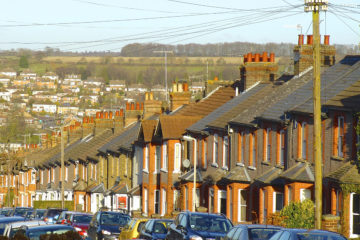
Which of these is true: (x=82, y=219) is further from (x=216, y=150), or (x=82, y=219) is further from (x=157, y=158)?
(x=157, y=158)

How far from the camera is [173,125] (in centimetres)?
5178

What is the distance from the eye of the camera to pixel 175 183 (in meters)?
51.5

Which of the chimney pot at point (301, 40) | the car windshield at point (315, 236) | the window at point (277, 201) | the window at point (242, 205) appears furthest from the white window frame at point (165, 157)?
the car windshield at point (315, 236)

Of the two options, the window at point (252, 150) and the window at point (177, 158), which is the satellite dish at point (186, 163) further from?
the window at point (252, 150)

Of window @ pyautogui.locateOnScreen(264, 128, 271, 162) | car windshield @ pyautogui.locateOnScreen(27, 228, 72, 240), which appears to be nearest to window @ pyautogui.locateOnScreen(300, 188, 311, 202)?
window @ pyautogui.locateOnScreen(264, 128, 271, 162)

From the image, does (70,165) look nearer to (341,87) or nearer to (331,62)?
(331,62)

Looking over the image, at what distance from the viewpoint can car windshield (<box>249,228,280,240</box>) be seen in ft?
77.4

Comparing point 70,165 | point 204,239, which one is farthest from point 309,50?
point 70,165

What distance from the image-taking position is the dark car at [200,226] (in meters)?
27.6

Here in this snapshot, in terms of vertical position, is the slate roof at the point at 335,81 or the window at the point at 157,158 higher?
the slate roof at the point at 335,81

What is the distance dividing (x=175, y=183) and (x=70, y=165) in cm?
2966

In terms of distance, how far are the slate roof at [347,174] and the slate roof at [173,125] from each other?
18.9m

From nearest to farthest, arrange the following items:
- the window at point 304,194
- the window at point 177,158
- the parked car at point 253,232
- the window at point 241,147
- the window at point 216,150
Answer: the parked car at point 253,232 → the window at point 304,194 → the window at point 241,147 → the window at point 216,150 → the window at point 177,158

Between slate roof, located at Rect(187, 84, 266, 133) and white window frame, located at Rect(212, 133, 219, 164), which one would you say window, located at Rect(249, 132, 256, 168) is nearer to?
slate roof, located at Rect(187, 84, 266, 133)
